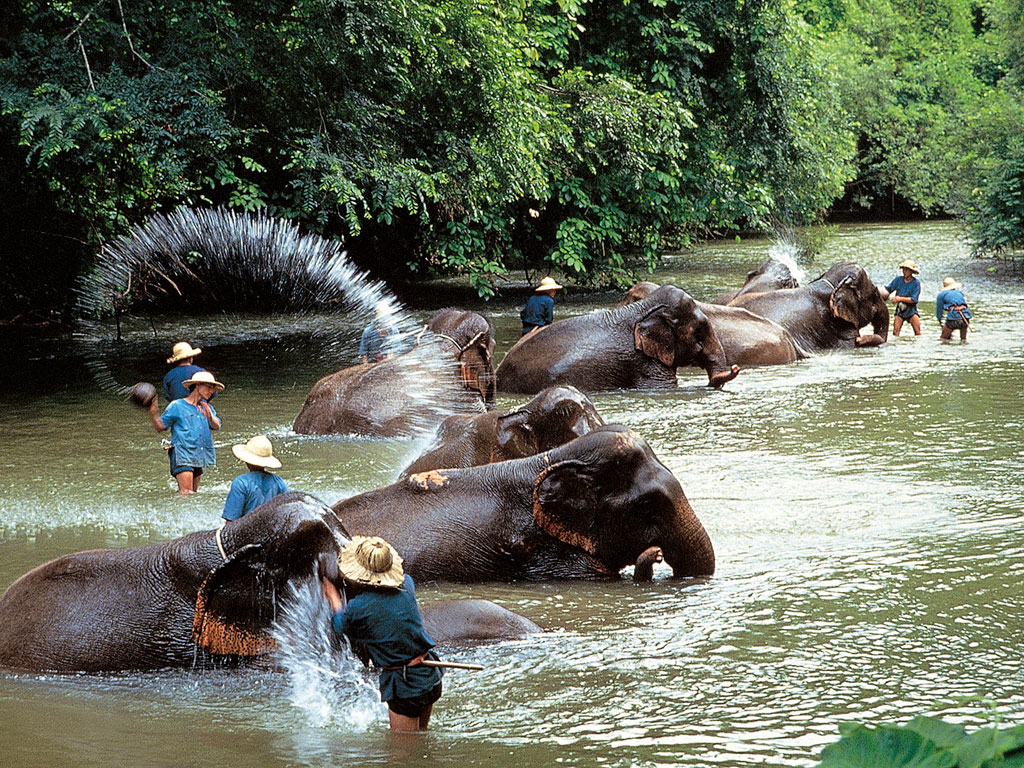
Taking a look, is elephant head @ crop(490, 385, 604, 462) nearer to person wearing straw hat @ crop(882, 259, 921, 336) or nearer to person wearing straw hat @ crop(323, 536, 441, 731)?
person wearing straw hat @ crop(323, 536, 441, 731)

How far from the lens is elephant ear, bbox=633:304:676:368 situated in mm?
14211

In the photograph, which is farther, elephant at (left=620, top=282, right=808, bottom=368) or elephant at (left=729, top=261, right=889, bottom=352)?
elephant at (left=729, top=261, right=889, bottom=352)

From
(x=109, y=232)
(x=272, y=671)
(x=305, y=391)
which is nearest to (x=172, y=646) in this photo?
(x=272, y=671)

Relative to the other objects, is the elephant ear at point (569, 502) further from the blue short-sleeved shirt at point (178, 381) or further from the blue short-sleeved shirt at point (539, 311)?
the blue short-sleeved shirt at point (539, 311)

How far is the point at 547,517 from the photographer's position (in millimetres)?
7199

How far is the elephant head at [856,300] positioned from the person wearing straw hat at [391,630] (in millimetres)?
13005

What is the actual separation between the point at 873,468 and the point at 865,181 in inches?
1645

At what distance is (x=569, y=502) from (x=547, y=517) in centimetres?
16

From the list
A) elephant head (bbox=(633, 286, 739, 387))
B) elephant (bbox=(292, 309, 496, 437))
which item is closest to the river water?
elephant (bbox=(292, 309, 496, 437))

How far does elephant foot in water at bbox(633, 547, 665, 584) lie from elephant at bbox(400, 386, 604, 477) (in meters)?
1.34

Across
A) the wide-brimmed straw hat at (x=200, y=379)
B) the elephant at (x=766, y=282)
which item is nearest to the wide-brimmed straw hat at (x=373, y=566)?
the wide-brimmed straw hat at (x=200, y=379)

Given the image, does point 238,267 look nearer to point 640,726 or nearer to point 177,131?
point 177,131

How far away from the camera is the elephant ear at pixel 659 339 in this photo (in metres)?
14.2

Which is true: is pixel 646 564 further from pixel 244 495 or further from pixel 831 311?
pixel 831 311
